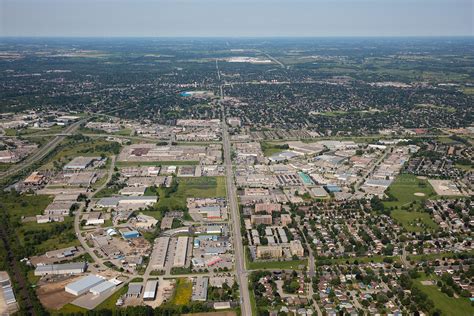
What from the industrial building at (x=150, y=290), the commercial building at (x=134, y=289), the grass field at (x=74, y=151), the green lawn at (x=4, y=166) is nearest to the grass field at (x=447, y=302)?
the industrial building at (x=150, y=290)

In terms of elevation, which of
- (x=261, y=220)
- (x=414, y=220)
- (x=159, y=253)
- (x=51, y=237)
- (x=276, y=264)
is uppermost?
(x=261, y=220)

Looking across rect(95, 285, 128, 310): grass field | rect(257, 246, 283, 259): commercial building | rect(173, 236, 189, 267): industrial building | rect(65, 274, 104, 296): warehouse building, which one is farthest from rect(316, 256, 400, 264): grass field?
rect(65, 274, 104, 296): warehouse building

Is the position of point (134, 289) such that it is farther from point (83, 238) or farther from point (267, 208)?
point (267, 208)

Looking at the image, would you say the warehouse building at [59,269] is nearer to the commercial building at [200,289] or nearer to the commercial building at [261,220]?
the commercial building at [200,289]

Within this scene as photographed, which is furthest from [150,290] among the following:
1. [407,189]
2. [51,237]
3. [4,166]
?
[4,166]

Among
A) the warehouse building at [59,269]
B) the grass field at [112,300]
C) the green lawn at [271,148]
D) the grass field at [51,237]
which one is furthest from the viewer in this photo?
the green lawn at [271,148]
